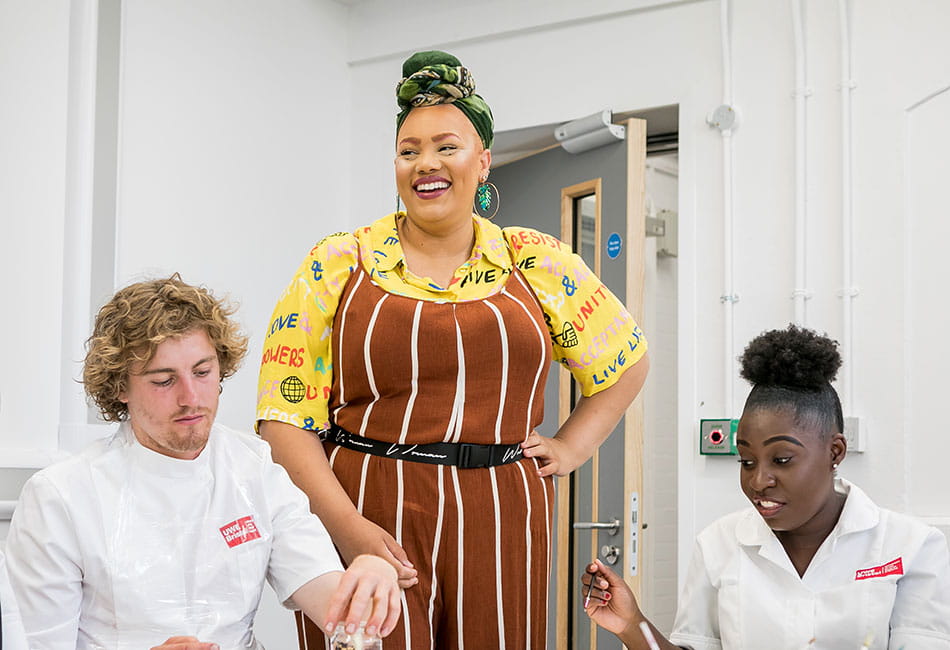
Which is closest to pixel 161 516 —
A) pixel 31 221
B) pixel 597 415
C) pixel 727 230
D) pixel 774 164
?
Answer: pixel 597 415

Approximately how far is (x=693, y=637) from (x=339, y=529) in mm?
695

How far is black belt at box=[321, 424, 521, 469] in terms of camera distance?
69.5 inches

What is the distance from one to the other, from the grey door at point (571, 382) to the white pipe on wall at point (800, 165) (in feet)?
1.55

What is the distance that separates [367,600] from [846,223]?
2.24m

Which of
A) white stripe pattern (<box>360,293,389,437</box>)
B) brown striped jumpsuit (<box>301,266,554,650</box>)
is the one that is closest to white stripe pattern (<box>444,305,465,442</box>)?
brown striped jumpsuit (<box>301,266,554,650</box>)

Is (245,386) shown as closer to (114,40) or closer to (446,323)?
(114,40)

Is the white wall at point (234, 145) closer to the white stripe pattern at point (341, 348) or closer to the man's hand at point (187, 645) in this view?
the white stripe pattern at point (341, 348)

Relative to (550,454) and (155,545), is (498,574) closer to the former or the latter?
(550,454)

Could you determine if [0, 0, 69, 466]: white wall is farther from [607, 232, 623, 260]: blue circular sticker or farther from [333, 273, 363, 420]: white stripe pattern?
[607, 232, 623, 260]: blue circular sticker

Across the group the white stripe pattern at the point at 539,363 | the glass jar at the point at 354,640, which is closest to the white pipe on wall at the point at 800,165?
the white stripe pattern at the point at 539,363

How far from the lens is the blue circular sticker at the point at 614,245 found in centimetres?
346

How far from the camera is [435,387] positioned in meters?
1.77

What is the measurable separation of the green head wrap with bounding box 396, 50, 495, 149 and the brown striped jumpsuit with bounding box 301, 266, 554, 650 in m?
0.34

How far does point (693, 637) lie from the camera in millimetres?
1953
